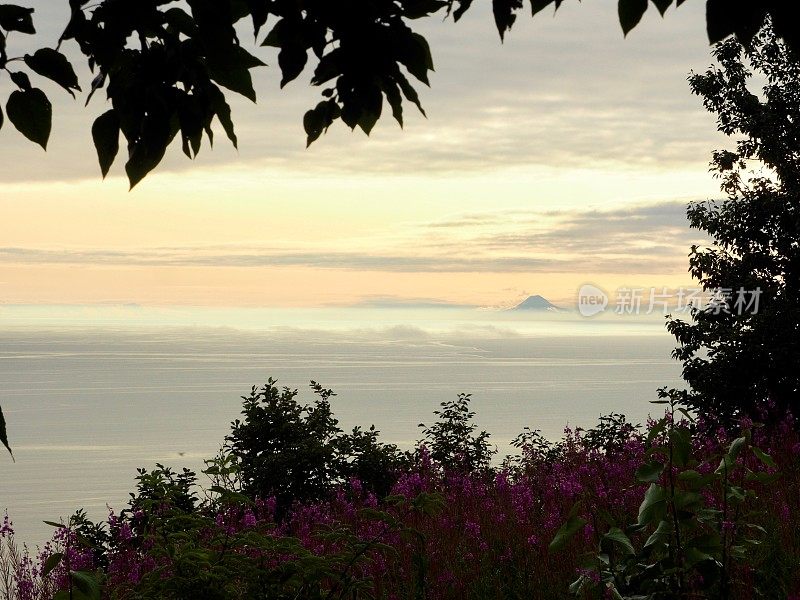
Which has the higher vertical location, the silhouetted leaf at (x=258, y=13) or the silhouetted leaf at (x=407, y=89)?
the silhouetted leaf at (x=258, y=13)

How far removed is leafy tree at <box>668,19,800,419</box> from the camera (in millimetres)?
11953

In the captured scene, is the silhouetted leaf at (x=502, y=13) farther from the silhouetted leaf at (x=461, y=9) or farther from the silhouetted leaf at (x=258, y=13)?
the silhouetted leaf at (x=258, y=13)

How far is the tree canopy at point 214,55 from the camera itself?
2.23 meters

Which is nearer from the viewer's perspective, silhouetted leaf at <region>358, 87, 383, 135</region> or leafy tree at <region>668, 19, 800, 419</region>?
silhouetted leaf at <region>358, 87, 383, 135</region>

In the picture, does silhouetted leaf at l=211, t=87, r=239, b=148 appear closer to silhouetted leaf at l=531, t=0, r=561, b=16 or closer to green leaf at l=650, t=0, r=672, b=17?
silhouetted leaf at l=531, t=0, r=561, b=16

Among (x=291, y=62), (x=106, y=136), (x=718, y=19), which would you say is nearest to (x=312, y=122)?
(x=291, y=62)

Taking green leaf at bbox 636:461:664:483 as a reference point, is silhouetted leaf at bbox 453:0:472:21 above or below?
above

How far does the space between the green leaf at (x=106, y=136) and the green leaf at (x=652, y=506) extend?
2144 mm

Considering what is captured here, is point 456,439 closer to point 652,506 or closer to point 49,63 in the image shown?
point 652,506

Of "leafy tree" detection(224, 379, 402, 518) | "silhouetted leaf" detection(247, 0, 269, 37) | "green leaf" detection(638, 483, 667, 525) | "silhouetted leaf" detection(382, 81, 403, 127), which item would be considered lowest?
"leafy tree" detection(224, 379, 402, 518)

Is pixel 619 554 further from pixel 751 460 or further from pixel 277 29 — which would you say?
pixel 277 29

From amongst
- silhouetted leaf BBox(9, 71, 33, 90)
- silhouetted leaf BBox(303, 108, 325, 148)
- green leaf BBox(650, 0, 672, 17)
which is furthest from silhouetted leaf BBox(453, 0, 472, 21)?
silhouetted leaf BBox(9, 71, 33, 90)

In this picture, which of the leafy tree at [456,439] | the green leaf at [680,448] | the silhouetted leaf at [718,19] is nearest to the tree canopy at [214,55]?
the silhouetted leaf at [718,19]

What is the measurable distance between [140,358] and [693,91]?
5053 inches
